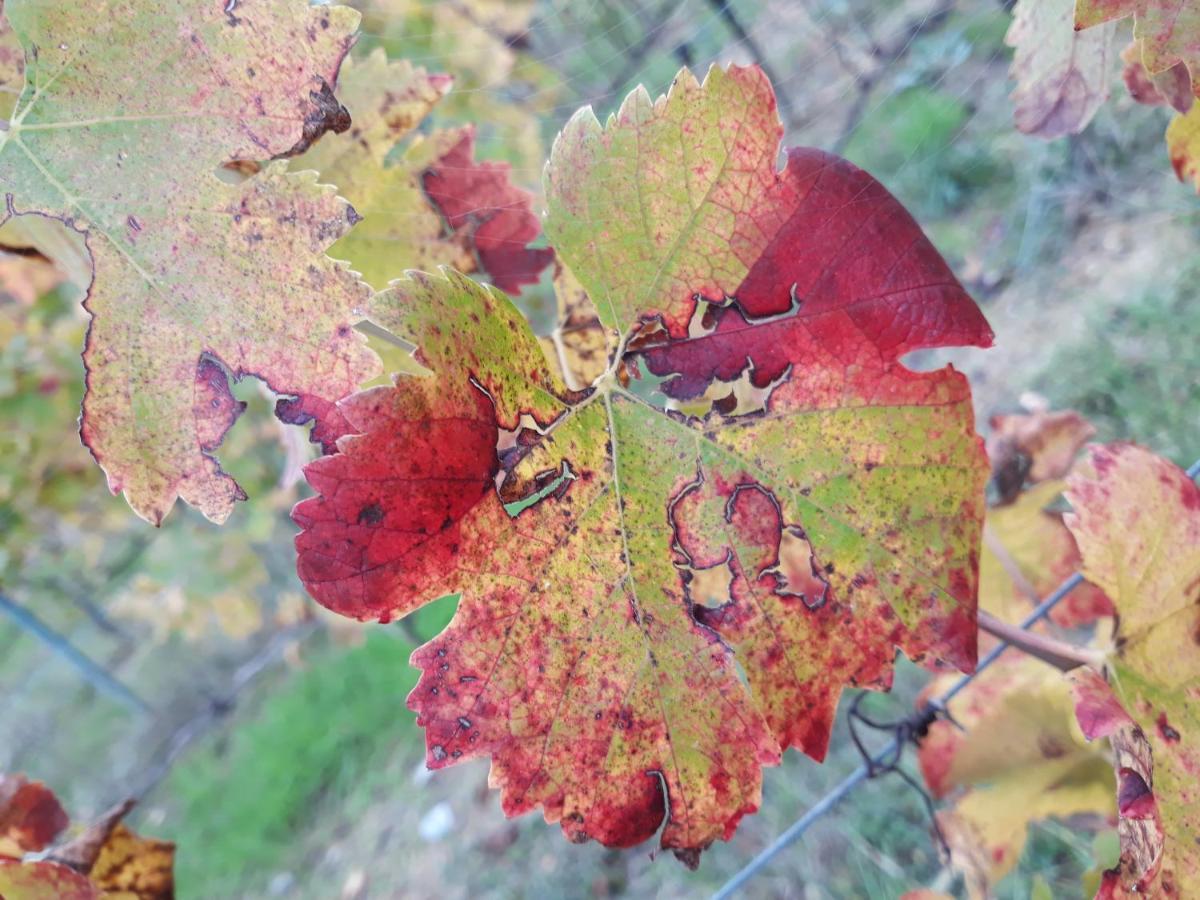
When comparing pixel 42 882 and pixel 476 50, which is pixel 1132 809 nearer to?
pixel 42 882

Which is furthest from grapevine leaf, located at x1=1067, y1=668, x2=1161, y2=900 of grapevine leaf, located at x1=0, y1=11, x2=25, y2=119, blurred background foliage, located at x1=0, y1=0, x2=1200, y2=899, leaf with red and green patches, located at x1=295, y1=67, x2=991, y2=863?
grapevine leaf, located at x1=0, y1=11, x2=25, y2=119

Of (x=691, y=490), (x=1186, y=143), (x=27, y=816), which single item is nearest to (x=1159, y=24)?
(x=1186, y=143)

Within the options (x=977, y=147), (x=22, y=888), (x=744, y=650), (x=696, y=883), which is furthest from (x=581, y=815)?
(x=977, y=147)

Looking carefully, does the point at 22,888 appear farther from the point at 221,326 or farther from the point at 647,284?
the point at 647,284

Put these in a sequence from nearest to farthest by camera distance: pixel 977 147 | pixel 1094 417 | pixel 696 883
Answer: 1. pixel 696 883
2. pixel 1094 417
3. pixel 977 147

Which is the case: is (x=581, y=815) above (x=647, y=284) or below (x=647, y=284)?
below

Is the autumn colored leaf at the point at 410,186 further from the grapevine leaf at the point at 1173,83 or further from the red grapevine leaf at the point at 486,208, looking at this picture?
the grapevine leaf at the point at 1173,83
